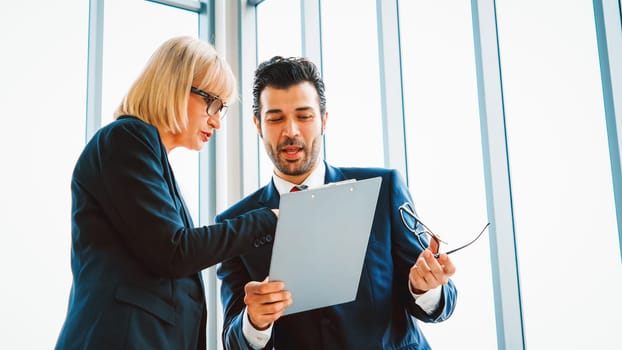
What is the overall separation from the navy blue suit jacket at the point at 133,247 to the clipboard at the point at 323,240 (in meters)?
0.09

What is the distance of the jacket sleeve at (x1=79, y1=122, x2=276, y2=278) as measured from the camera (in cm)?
100

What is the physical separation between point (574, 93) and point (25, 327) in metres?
2.79

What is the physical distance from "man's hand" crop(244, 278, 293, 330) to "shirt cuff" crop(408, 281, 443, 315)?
1.15 ft

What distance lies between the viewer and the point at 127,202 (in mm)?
1008

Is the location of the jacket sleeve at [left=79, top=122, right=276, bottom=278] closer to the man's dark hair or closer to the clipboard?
the clipboard

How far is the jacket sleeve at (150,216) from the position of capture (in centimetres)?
100

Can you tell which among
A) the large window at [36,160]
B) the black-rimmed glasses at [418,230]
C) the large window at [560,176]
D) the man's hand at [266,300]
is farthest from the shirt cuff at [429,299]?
the large window at [36,160]

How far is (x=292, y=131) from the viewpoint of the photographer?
1493mm

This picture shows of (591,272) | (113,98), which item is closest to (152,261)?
(591,272)

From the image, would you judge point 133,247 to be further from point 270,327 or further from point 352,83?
point 352,83

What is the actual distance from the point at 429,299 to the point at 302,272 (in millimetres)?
373

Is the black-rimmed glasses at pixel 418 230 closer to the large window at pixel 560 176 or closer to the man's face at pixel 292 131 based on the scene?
the man's face at pixel 292 131

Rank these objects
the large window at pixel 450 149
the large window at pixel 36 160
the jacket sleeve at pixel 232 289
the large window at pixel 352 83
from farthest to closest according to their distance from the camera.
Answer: the large window at pixel 36 160
the large window at pixel 352 83
the large window at pixel 450 149
the jacket sleeve at pixel 232 289

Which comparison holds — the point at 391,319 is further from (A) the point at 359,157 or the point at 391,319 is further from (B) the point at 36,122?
(B) the point at 36,122
